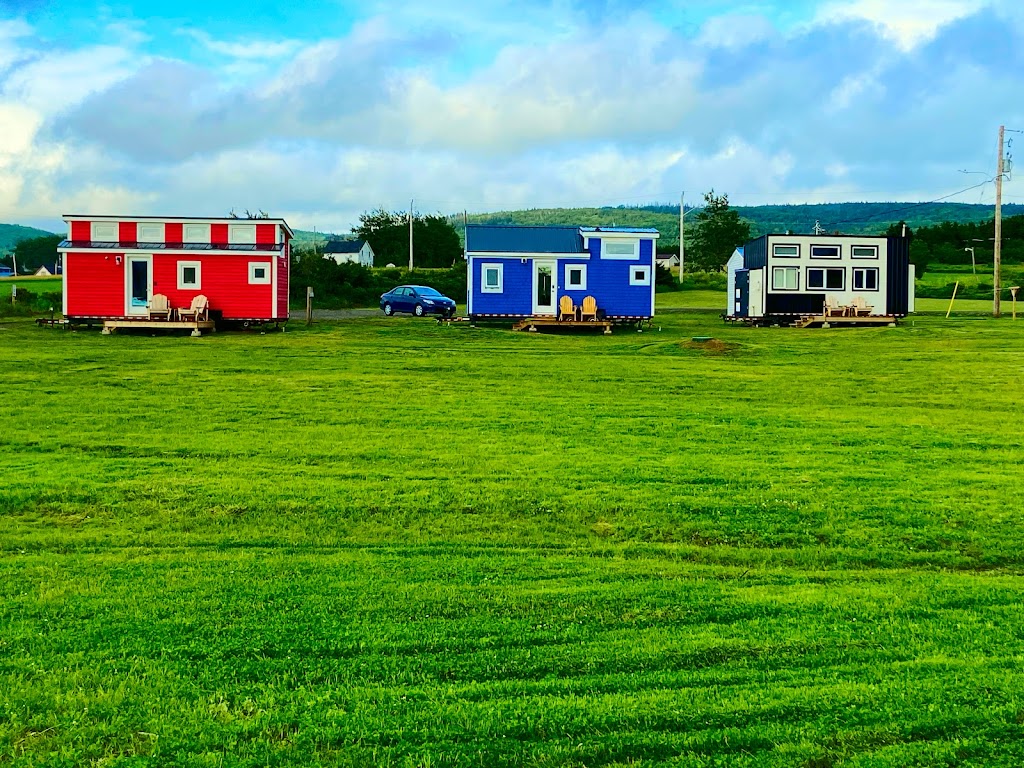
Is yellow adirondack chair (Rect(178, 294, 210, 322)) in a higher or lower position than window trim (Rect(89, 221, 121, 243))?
lower

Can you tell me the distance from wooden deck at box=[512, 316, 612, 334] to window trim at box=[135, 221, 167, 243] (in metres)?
12.3

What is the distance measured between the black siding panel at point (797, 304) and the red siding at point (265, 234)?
19.7m

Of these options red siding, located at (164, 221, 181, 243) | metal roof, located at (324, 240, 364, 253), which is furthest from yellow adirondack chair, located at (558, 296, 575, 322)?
metal roof, located at (324, 240, 364, 253)

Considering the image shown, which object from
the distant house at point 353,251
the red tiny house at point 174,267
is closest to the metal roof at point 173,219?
the red tiny house at point 174,267

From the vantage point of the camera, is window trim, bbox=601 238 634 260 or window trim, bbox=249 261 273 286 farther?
window trim, bbox=601 238 634 260

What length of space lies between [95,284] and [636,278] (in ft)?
61.1

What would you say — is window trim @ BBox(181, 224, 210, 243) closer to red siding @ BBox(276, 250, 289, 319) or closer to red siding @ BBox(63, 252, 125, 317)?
red siding @ BBox(63, 252, 125, 317)

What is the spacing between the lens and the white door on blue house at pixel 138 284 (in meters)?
34.1

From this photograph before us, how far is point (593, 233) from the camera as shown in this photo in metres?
37.5

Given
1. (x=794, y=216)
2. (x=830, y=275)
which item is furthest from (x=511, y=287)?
(x=794, y=216)

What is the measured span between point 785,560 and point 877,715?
12.0 feet

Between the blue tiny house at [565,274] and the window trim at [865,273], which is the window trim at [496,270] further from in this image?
the window trim at [865,273]

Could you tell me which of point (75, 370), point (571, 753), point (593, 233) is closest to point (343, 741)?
point (571, 753)

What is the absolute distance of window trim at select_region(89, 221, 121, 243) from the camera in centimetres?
3419
